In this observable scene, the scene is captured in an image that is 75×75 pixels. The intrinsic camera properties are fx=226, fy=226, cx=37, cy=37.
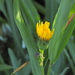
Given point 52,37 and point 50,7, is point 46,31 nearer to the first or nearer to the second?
point 52,37

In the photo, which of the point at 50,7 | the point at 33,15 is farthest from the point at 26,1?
the point at 50,7

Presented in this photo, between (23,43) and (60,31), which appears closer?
(60,31)

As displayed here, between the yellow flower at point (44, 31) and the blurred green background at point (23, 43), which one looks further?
the blurred green background at point (23, 43)

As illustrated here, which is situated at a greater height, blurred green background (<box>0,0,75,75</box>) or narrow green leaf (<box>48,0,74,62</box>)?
narrow green leaf (<box>48,0,74,62</box>)

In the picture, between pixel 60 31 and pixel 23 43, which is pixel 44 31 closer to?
pixel 60 31

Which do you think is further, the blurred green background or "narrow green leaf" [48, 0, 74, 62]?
the blurred green background

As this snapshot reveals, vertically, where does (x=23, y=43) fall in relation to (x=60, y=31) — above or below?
below

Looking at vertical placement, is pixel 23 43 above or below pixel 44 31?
below

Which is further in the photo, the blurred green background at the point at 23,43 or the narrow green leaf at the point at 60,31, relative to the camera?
the blurred green background at the point at 23,43

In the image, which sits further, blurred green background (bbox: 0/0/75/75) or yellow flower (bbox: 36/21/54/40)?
blurred green background (bbox: 0/0/75/75)

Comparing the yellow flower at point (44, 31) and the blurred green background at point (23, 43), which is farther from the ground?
the yellow flower at point (44, 31)

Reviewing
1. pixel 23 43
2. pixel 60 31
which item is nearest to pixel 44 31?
pixel 60 31

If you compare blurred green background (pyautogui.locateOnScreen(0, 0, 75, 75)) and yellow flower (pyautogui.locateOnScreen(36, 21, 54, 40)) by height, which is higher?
yellow flower (pyautogui.locateOnScreen(36, 21, 54, 40))
